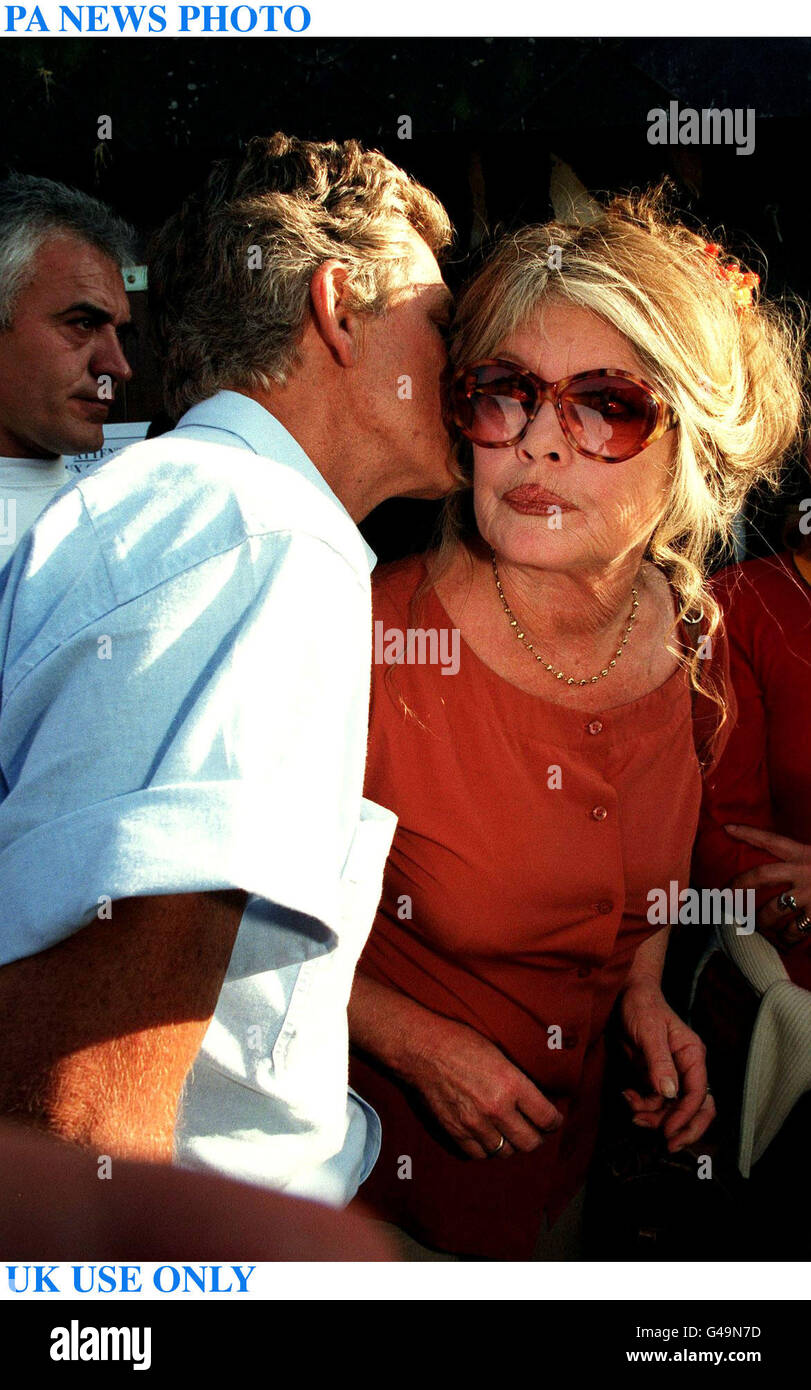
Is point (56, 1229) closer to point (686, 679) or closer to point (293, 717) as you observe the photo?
point (293, 717)

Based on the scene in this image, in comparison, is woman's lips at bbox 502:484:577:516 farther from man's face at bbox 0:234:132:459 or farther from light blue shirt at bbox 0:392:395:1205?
man's face at bbox 0:234:132:459

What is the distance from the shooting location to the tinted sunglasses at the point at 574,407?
172 centimetres

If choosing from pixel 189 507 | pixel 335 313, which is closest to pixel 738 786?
pixel 335 313

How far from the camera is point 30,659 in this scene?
0.98 meters

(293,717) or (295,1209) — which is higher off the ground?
(293,717)

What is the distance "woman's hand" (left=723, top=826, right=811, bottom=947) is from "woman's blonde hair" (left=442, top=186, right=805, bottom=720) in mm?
302

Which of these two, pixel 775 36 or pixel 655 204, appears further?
pixel 655 204

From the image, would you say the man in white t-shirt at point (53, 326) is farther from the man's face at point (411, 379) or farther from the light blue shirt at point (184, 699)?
the light blue shirt at point (184, 699)

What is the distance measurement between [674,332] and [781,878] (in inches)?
39.1

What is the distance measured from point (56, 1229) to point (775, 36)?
1737mm

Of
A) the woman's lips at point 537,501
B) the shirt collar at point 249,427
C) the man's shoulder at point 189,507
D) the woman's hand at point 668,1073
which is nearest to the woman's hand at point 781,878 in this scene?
the woman's hand at point 668,1073

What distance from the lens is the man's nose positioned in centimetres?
281

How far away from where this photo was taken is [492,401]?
1.76 metres
